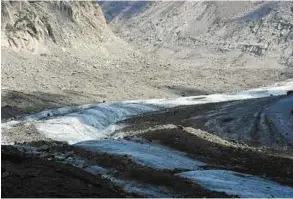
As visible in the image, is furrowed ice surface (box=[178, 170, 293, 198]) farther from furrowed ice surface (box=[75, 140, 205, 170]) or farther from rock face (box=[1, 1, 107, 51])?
rock face (box=[1, 1, 107, 51])

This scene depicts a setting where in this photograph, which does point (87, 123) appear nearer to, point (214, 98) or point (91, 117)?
point (91, 117)

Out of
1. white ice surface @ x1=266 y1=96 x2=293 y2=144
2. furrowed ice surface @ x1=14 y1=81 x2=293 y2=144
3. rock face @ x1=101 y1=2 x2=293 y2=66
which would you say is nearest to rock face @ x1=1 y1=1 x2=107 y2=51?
furrowed ice surface @ x1=14 y1=81 x2=293 y2=144

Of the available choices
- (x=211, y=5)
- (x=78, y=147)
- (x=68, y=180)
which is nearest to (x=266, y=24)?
(x=211, y=5)

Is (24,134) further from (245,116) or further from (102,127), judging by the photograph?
(245,116)

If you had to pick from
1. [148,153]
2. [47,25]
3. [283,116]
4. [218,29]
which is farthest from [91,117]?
[218,29]

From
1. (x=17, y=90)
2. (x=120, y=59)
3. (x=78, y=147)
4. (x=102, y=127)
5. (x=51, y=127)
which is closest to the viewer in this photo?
(x=78, y=147)

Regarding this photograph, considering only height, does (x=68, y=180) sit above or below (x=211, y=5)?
below
